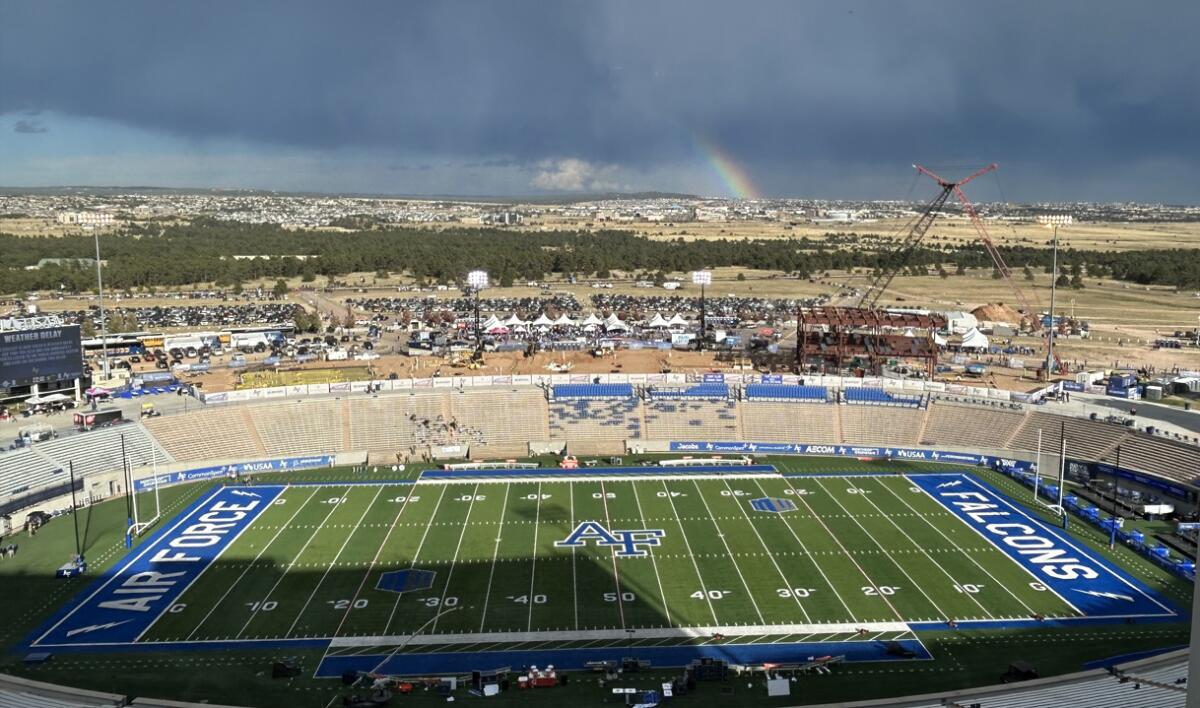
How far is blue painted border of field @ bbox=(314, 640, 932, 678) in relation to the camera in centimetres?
3197

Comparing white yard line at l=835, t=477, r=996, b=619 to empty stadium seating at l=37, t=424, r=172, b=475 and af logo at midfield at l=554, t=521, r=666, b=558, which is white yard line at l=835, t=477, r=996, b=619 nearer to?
af logo at midfield at l=554, t=521, r=666, b=558

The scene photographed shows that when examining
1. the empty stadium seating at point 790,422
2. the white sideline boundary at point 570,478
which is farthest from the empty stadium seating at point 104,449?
the empty stadium seating at point 790,422

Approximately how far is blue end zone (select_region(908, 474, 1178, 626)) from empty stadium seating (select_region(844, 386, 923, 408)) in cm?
1059

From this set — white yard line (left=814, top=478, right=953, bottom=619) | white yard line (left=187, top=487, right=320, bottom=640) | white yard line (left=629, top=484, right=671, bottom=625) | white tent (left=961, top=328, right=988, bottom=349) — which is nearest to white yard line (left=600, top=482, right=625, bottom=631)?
white yard line (left=629, top=484, right=671, bottom=625)

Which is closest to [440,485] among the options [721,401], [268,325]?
[721,401]

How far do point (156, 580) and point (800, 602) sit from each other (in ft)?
95.1

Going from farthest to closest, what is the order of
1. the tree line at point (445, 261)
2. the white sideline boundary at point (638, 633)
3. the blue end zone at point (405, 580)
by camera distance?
the tree line at point (445, 261) < the blue end zone at point (405, 580) < the white sideline boundary at point (638, 633)

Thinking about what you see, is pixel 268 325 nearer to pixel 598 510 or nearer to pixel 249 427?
pixel 249 427

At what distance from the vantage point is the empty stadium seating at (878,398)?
64875mm

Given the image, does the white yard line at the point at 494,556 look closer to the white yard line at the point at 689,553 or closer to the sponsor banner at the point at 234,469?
the white yard line at the point at 689,553

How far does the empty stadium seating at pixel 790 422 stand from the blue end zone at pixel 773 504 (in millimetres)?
12067

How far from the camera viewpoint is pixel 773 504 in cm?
5034

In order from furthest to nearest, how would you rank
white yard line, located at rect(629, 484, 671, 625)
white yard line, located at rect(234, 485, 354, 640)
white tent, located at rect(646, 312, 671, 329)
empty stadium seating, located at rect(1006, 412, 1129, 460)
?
white tent, located at rect(646, 312, 671, 329), empty stadium seating, located at rect(1006, 412, 1129, 460), white yard line, located at rect(629, 484, 671, 625), white yard line, located at rect(234, 485, 354, 640)

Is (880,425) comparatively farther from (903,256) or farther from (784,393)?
(903,256)
